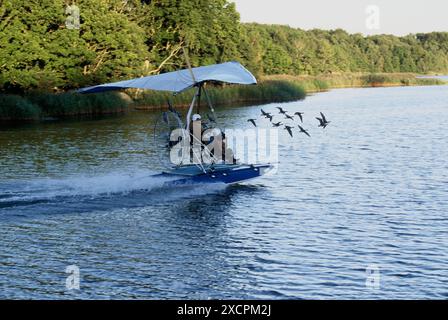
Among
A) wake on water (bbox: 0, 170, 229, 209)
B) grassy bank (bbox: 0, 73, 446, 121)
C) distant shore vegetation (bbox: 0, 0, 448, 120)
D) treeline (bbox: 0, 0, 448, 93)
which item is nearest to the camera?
wake on water (bbox: 0, 170, 229, 209)

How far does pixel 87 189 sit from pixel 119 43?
134 ft

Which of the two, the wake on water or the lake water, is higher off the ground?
the wake on water

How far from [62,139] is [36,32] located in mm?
21521

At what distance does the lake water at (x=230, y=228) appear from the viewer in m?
12.5

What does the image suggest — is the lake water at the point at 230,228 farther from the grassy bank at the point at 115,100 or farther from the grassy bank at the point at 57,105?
the grassy bank at the point at 115,100

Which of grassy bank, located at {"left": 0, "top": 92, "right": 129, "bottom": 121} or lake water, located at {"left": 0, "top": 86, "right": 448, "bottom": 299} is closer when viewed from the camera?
lake water, located at {"left": 0, "top": 86, "right": 448, "bottom": 299}

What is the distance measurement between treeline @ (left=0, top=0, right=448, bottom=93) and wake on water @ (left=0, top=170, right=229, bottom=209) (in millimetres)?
30898

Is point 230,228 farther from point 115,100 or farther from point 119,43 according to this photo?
point 119,43

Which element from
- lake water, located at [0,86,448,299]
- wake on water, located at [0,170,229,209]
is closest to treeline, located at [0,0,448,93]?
lake water, located at [0,86,448,299]

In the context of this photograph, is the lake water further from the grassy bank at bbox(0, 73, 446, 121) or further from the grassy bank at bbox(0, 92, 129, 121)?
the grassy bank at bbox(0, 73, 446, 121)

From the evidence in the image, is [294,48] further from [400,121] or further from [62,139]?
[62,139]

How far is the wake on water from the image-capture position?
19562mm

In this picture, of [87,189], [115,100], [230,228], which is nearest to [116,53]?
[115,100]

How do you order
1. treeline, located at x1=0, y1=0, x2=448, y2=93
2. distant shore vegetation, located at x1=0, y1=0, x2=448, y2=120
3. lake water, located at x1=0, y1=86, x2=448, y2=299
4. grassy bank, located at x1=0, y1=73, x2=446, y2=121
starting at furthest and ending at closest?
1. treeline, located at x1=0, y1=0, x2=448, y2=93
2. distant shore vegetation, located at x1=0, y1=0, x2=448, y2=120
3. grassy bank, located at x1=0, y1=73, x2=446, y2=121
4. lake water, located at x1=0, y1=86, x2=448, y2=299
